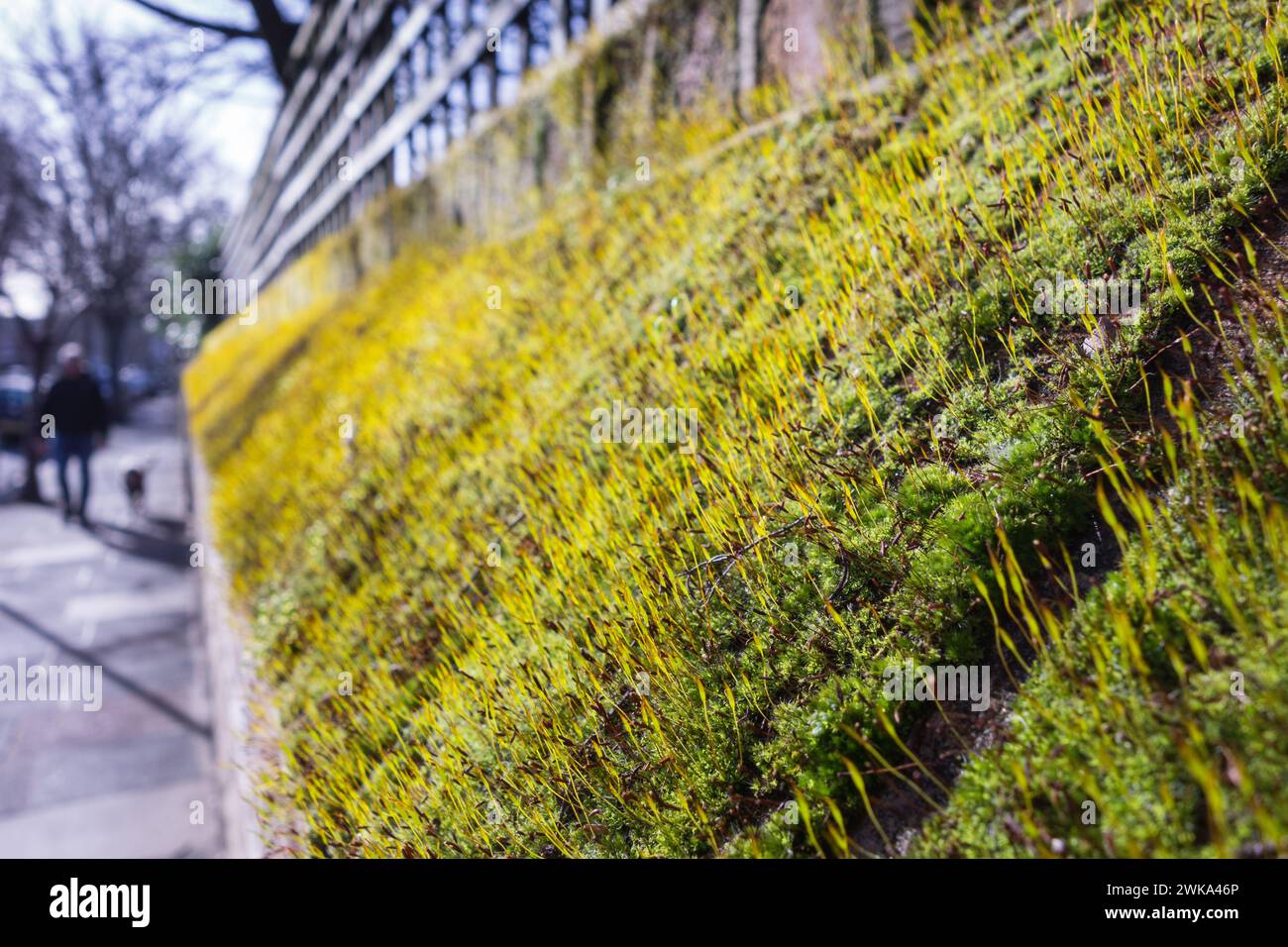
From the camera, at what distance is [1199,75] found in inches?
107

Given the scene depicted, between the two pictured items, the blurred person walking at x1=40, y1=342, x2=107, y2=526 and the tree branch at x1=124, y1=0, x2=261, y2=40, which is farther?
the tree branch at x1=124, y1=0, x2=261, y2=40

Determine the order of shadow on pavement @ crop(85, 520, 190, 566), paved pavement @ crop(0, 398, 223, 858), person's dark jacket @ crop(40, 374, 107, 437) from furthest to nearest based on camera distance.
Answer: person's dark jacket @ crop(40, 374, 107, 437) → shadow on pavement @ crop(85, 520, 190, 566) → paved pavement @ crop(0, 398, 223, 858)

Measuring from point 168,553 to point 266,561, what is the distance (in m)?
7.42

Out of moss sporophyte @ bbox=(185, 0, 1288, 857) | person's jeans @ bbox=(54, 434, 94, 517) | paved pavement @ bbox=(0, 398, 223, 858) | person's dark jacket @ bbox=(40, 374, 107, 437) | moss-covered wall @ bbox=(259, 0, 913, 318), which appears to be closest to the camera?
moss sporophyte @ bbox=(185, 0, 1288, 857)

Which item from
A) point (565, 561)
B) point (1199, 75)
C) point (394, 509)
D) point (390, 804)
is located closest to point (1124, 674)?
point (565, 561)

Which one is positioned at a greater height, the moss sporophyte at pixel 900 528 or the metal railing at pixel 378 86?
the metal railing at pixel 378 86

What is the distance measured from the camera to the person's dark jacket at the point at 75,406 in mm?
11438

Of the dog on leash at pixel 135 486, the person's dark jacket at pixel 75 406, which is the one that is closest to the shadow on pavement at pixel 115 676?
the person's dark jacket at pixel 75 406

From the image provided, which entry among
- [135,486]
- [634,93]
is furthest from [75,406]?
[634,93]

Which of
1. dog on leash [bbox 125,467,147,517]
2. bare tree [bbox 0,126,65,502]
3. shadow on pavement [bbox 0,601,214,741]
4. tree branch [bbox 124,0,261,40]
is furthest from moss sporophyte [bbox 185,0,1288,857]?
tree branch [bbox 124,0,261,40]

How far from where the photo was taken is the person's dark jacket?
11438mm

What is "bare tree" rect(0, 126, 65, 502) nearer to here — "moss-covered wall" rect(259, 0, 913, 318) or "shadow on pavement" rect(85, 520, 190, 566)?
"shadow on pavement" rect(85, 520, 190, 566)

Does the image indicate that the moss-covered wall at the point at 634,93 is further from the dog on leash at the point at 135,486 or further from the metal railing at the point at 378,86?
the dog on leash at the point at 135,486

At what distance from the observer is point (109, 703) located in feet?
21.6
